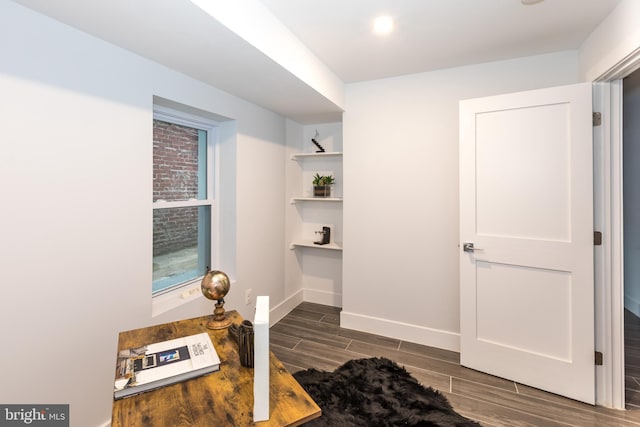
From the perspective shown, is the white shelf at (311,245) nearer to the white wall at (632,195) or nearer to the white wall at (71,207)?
the white wall at (71,207)

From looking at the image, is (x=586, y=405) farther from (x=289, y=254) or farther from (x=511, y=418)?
(x=289, y=254)

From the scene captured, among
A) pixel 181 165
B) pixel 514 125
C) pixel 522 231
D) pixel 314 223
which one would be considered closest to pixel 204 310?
pixel 181 165

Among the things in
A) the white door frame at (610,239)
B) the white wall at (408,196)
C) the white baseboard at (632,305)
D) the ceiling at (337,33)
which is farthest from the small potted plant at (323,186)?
the white baseboard at (632,305)

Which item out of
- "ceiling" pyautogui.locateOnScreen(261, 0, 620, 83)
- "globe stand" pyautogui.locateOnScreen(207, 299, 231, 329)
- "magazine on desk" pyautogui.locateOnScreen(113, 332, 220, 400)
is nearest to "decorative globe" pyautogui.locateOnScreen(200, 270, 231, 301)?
"globe stand" pyautogui.locateOnScreen(207, 299, 231, 329)

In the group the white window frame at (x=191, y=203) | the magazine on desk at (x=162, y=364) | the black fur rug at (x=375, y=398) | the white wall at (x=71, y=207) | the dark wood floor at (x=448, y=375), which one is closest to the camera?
the magazine on desk at (x=162, y=364)

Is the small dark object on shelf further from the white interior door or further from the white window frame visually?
the white interior door

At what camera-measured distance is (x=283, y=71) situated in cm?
197

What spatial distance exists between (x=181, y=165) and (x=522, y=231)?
8.61 feet

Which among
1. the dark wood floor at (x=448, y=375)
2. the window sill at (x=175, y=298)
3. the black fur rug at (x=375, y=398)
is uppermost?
the window sill at (x=175, y=298)

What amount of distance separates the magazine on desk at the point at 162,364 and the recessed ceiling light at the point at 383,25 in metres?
2.01

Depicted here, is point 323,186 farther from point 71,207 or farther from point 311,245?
point 71,207

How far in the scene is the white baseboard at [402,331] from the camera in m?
2.63

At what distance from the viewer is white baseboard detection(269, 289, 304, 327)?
317 cm

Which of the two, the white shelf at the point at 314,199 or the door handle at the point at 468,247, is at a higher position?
the white shelf at the point at 314,199
